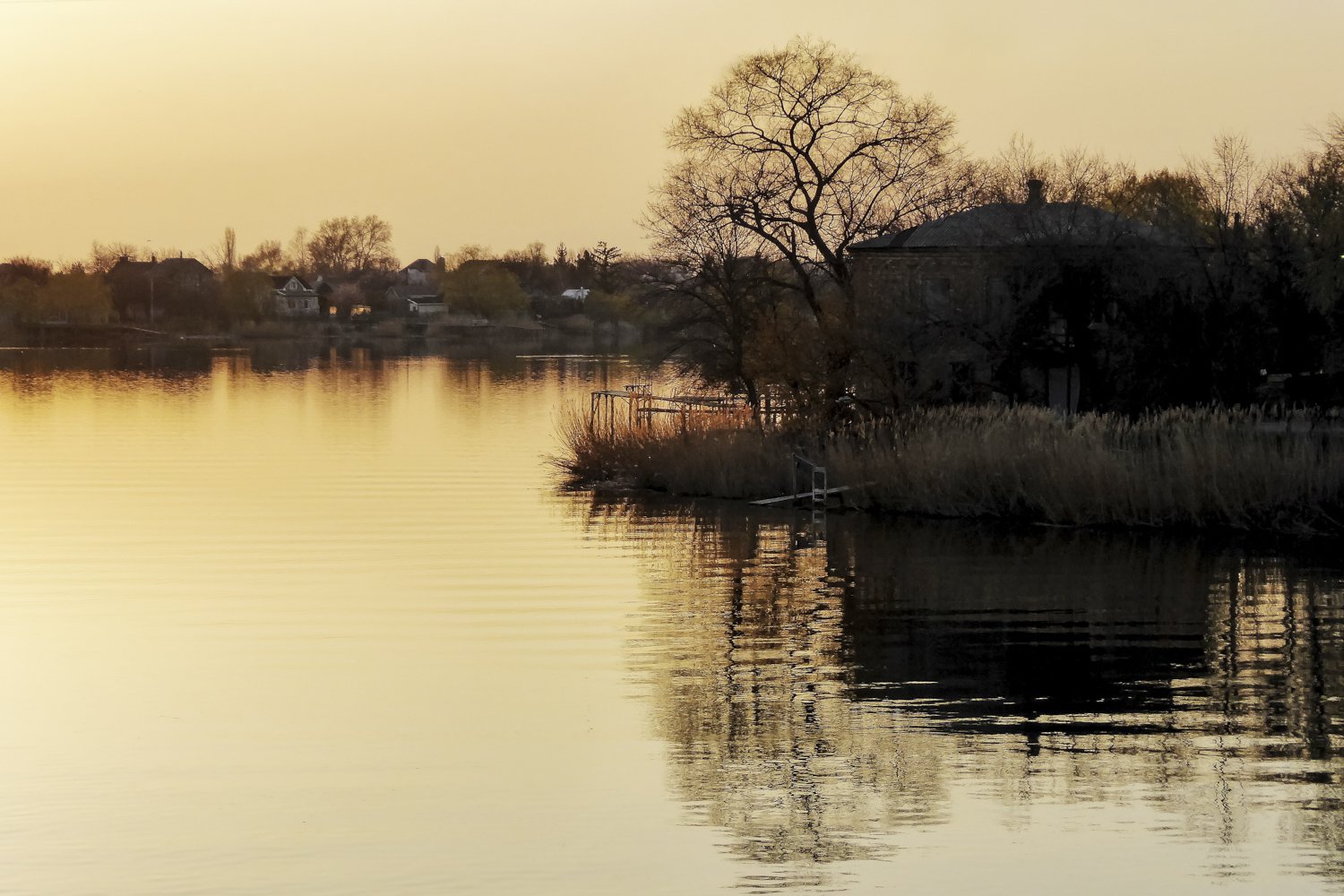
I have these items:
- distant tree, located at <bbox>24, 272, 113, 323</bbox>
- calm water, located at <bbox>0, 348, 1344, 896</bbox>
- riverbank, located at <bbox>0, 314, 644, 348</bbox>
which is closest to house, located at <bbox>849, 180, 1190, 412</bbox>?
calm water, located at <bbox>0, 348, 1344, 896</bbox>

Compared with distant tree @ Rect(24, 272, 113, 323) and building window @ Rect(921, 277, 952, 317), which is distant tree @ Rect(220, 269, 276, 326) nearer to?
distant tree @ Rect(24, 272, 113, 323)

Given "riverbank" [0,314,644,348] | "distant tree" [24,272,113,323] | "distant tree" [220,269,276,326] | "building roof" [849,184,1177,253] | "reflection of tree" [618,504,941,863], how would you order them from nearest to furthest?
"reflection of tree" [618,504,941,863] → "building roof" [849,184,1177,253] → "riverbank" [0,314,644,348] → "distant tree" [24,272,113,323] → "distant tree" [220,269,276,326]

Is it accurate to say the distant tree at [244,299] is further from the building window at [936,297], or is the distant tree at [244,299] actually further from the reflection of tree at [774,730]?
the reflection of tree at [774,730]

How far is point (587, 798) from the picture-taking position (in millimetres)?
15305

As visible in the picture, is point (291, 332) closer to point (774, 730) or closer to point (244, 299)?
point (244, 299)

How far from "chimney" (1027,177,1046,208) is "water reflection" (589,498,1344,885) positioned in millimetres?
18884

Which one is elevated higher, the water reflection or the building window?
the building window

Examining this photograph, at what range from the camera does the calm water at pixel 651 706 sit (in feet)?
44.2

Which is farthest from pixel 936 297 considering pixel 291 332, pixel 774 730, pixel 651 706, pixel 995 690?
pixel 291 332

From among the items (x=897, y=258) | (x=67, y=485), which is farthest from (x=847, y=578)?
(x=897, y=258)

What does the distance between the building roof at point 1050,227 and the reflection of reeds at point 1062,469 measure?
6622 mm

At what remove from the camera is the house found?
43.7 meters

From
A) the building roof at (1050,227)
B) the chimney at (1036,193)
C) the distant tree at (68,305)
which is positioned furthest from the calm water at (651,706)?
the distant tree at (68,305)

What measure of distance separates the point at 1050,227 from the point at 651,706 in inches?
1311
